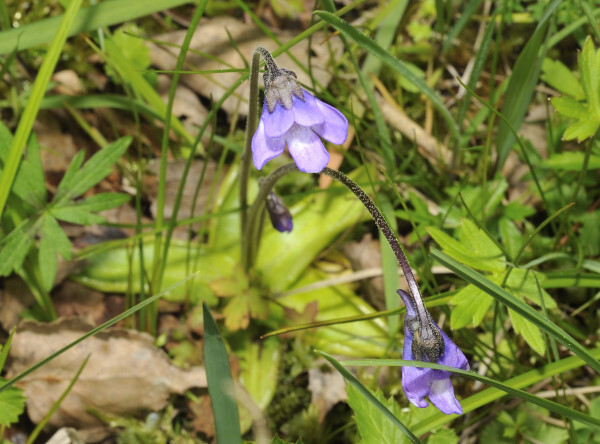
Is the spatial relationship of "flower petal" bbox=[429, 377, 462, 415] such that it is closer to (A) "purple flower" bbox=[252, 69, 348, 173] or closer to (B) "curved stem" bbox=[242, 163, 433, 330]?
(B) "curved stem" bbox=[242, 163, 433, 330]

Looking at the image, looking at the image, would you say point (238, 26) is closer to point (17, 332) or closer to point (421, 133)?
point (421, 133)

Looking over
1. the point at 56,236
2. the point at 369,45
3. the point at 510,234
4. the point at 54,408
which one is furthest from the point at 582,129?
the point at 54,408

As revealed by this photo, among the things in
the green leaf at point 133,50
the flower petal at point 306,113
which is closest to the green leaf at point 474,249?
the flower petal at point 306,113

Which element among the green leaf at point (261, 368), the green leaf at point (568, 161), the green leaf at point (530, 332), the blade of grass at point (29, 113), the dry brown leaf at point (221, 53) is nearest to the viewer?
the green leaf at point (530, 332)

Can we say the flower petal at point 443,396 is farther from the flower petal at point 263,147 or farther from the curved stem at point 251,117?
the curved stem at point 251,117

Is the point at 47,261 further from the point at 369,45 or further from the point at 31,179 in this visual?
the point at 369,45

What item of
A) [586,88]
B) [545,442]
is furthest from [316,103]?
[545,442]

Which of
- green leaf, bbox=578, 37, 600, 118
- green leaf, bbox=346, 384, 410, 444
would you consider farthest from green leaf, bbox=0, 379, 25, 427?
green leaf, bbox=578, 37, 600, 118
